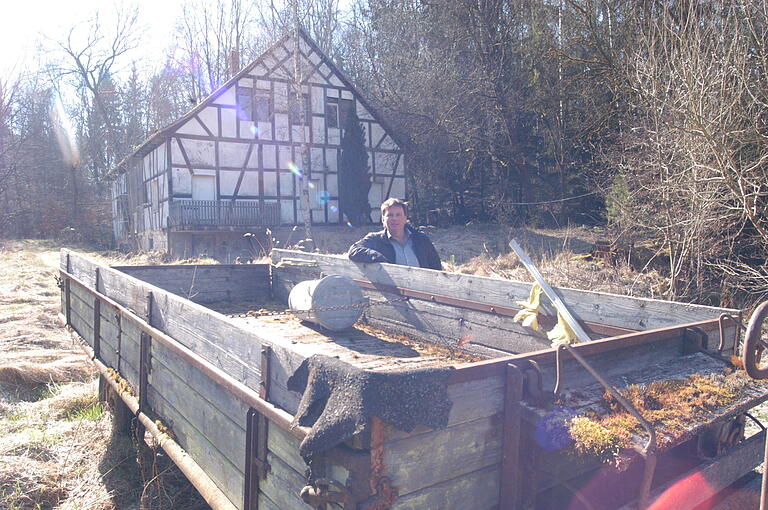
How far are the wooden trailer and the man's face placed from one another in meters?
1.57

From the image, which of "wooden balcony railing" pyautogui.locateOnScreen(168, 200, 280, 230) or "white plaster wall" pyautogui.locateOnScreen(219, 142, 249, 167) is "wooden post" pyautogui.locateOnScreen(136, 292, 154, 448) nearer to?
"wooden balcony railing" pyautogui.locateOnScreen(168, 200, 280, 230)

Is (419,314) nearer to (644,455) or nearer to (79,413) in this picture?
(644,455)

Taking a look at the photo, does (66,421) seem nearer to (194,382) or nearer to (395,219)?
(194,382)

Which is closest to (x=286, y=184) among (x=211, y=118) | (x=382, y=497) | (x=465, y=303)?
(x=211, y=118)

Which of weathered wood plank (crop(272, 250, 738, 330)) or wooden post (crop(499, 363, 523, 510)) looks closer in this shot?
wooden post (crop(499, 363, 523, 510))

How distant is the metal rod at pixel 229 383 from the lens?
1644 mm

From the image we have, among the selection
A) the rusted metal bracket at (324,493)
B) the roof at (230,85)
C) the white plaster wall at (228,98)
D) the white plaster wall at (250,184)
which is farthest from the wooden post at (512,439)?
the white plaster wall at (228,98)

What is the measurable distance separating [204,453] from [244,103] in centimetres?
1723

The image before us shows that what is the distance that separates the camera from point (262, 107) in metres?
18.5

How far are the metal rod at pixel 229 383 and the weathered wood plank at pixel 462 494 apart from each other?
1.09ft

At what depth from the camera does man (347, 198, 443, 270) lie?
14.6 feet

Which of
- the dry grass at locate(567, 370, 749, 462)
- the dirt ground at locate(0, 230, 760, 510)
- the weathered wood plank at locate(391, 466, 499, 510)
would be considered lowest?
the dirt ground at locate(0, 230, 760, 510)

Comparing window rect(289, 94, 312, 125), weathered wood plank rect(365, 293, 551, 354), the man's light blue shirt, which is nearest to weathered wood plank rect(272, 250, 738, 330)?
weathered wood plank rect(365, 293, 551, 354)

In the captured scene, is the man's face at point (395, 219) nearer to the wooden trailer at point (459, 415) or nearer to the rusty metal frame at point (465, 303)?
the rusty metal frame at point (465, 303)
